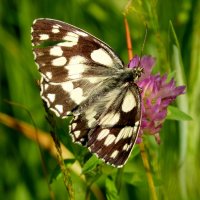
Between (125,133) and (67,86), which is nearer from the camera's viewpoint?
(125,133)

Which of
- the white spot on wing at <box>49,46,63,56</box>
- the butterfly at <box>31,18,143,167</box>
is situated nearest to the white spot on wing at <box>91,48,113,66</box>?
the butterfly at <box>31,18,143,167</box>

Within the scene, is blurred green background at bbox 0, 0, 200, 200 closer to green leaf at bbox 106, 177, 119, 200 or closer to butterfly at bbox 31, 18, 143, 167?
green leaf at bbox 106, 177, 119, 200

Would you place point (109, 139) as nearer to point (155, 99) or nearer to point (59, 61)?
point (155, 99)

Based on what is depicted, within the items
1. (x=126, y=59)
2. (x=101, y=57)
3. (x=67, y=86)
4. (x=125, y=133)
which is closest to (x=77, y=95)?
(x=67, y=86)

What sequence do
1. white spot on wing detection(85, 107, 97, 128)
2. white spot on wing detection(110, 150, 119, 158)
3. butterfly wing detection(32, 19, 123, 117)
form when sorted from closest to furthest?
white spot on wing detection(110, 150, 119, 158)
white spot on wing detection(85, 107, 97, 128)
butterfly wing detection(32, 19, 123, 117)

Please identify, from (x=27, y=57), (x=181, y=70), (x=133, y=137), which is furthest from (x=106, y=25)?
(x=133, y=137)

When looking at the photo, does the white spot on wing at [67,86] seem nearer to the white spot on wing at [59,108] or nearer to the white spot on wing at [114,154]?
the white spot on wing at [59,108]

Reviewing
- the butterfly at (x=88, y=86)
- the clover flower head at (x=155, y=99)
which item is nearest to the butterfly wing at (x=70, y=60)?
the butterfly at (x=88, y=86)
